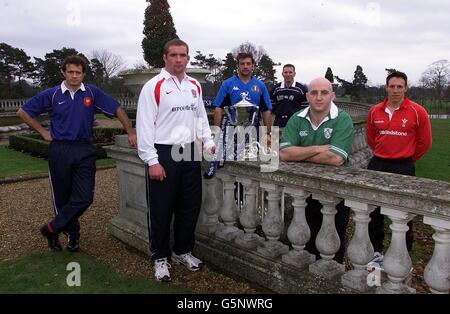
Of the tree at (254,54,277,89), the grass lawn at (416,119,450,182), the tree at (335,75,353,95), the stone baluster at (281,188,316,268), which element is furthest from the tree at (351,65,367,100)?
the stone baluster at (281,188,316,268)

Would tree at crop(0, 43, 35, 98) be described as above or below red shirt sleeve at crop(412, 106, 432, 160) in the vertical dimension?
above

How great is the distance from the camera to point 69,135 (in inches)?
178

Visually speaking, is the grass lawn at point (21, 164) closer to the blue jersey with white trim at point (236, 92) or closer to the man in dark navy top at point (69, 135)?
the man in dark navy top at point (69, 135)

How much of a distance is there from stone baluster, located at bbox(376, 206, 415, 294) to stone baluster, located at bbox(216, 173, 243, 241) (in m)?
1.72

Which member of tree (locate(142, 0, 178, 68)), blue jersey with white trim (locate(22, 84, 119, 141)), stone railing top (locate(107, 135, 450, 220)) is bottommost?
stone railing top (locate(107, 135, 450, 220))

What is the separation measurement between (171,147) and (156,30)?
7.33 m

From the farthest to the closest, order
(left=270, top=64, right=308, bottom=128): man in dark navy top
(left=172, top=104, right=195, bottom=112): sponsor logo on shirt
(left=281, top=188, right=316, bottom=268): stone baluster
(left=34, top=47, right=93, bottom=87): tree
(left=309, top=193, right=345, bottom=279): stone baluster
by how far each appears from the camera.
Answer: (left=34, top=47, right=93, bottom=87): tree, (left=270, top=64, right=308, bottom=128): man in dark navy top, (left=172, top=104, right=195, bottom=112): sponsor logo on shirt, (left=281, top=188, right=316, bottom=268): stone baluster, (left=309, top=193, right=345, bottom=279): stone baluster

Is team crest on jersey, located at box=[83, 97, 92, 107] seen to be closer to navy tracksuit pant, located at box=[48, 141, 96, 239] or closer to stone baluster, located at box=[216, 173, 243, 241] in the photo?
navy tracksuit pant, located at box=[48, 141, 96, 239]

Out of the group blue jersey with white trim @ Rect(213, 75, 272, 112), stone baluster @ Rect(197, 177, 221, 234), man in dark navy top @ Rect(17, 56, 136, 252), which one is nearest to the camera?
stone baluster @ Rect(197, 177, 221, 234)

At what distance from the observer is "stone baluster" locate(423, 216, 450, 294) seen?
254 cm


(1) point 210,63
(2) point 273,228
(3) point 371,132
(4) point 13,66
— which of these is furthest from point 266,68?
(2) point 273,228

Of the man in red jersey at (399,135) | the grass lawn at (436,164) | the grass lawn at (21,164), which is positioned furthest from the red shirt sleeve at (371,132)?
the grass lawn at (21,164)
